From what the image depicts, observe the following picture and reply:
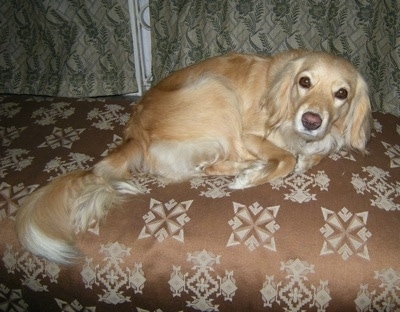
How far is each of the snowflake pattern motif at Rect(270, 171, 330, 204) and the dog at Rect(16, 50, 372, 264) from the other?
0.06 m

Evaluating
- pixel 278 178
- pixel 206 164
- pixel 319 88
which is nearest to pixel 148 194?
pixel 206 164

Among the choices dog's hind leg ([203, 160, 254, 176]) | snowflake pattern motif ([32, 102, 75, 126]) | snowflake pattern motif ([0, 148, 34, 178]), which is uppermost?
snowflake pattern motif ([32, 102, 75, 126])

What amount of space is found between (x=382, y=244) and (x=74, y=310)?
1436mm

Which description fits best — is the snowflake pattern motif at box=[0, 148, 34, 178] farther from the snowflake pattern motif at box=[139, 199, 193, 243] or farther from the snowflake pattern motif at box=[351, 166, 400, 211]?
the snowflake pattern motif at box=[351, 166, 400, 211]

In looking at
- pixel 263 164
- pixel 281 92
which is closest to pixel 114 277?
pixel 263 164

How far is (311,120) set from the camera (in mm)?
1721

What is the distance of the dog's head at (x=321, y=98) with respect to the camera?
1.76 metres

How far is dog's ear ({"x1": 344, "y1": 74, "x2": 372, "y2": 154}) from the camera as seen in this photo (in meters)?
2.04

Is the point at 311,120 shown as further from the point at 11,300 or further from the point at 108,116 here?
the point at 11,300

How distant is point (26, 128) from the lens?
2408 millimetres

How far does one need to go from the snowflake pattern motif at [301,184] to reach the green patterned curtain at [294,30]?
1.33 metres

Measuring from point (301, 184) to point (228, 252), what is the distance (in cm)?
57

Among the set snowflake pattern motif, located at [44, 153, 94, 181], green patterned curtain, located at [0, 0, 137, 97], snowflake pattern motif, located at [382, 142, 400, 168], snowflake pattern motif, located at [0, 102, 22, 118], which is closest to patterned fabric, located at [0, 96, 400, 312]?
snowflake pattern motif, located at [44, 153, 94, 181]

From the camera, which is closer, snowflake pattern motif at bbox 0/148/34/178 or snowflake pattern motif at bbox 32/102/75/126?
snowflake pattern motif at bbox 0/148/34/178
